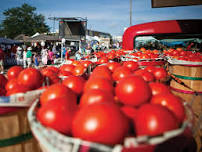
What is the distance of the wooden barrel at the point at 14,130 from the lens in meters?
1.39

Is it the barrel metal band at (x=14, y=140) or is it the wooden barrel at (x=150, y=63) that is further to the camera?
the wooden barrel at (x=150, y=63)

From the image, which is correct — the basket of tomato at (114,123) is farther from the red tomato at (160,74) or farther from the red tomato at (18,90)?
the red tomato at (160,74)

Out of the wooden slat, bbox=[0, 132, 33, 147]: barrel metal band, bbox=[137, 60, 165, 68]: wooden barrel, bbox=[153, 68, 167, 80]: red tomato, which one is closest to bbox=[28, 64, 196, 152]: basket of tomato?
bbox=[0, 132, 33, 147]: barrel metal band

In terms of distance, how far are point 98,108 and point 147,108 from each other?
13.0 inches

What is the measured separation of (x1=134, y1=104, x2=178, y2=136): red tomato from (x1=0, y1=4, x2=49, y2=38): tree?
59243mm

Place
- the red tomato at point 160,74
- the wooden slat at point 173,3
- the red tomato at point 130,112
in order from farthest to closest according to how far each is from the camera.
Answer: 1. the wooden slat at point 173,3
2. the red tomato at point 160,74
3. the red tomato at point 130,112

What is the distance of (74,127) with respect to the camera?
0.97 metres

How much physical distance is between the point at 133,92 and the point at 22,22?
213ft

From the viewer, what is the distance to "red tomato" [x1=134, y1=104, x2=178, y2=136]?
0.92 m

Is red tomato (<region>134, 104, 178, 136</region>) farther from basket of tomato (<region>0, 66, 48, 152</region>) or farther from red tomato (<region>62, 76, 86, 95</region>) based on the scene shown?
basket of tomato (<region>0, 66, 48, 152</region>)

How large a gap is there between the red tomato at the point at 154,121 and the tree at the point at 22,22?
5924 cm

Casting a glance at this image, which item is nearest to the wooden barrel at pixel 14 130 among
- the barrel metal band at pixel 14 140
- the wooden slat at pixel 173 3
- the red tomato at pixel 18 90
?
the barrel metal band at pixel 14 140

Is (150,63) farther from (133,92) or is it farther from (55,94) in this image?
(55,94)

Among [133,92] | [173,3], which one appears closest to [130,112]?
[133,92]
